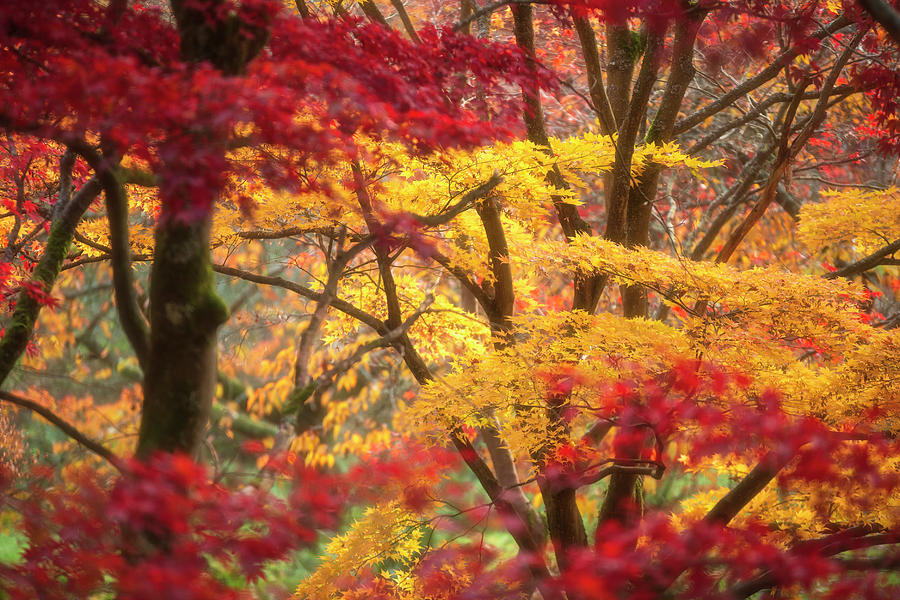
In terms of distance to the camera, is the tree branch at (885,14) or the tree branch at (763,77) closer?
the tree branch at (885,14)

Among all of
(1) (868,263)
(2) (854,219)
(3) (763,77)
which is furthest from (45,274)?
(1) (868,263)

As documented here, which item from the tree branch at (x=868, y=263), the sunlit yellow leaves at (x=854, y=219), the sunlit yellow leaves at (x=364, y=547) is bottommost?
the sunlit yellow leaves at (x=364, y=547)

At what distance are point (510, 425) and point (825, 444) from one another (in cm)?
210

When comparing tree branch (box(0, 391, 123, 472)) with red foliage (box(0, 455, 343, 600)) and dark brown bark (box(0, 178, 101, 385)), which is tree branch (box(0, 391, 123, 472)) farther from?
dark brown bark (box(0, 178, 101, 385))

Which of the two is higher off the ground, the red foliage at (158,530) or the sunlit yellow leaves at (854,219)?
the sunlit yellow leaves at (854,219)

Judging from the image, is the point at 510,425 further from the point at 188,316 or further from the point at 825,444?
the point at 188,316

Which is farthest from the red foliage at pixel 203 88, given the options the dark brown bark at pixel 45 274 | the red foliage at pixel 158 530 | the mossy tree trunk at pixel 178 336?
the red foliage at pixel 158 530

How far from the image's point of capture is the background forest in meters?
2.43

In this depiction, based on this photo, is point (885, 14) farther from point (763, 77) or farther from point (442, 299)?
point (442, 299)

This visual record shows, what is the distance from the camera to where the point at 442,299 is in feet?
22.2

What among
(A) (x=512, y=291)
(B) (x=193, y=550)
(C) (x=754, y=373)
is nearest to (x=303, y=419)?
(A) (x=512, y=291)

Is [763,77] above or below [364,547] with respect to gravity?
above

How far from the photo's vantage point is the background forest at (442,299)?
2.43 m

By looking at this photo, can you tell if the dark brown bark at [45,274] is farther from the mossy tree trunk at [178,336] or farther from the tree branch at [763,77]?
the tree branch at [763,77]
